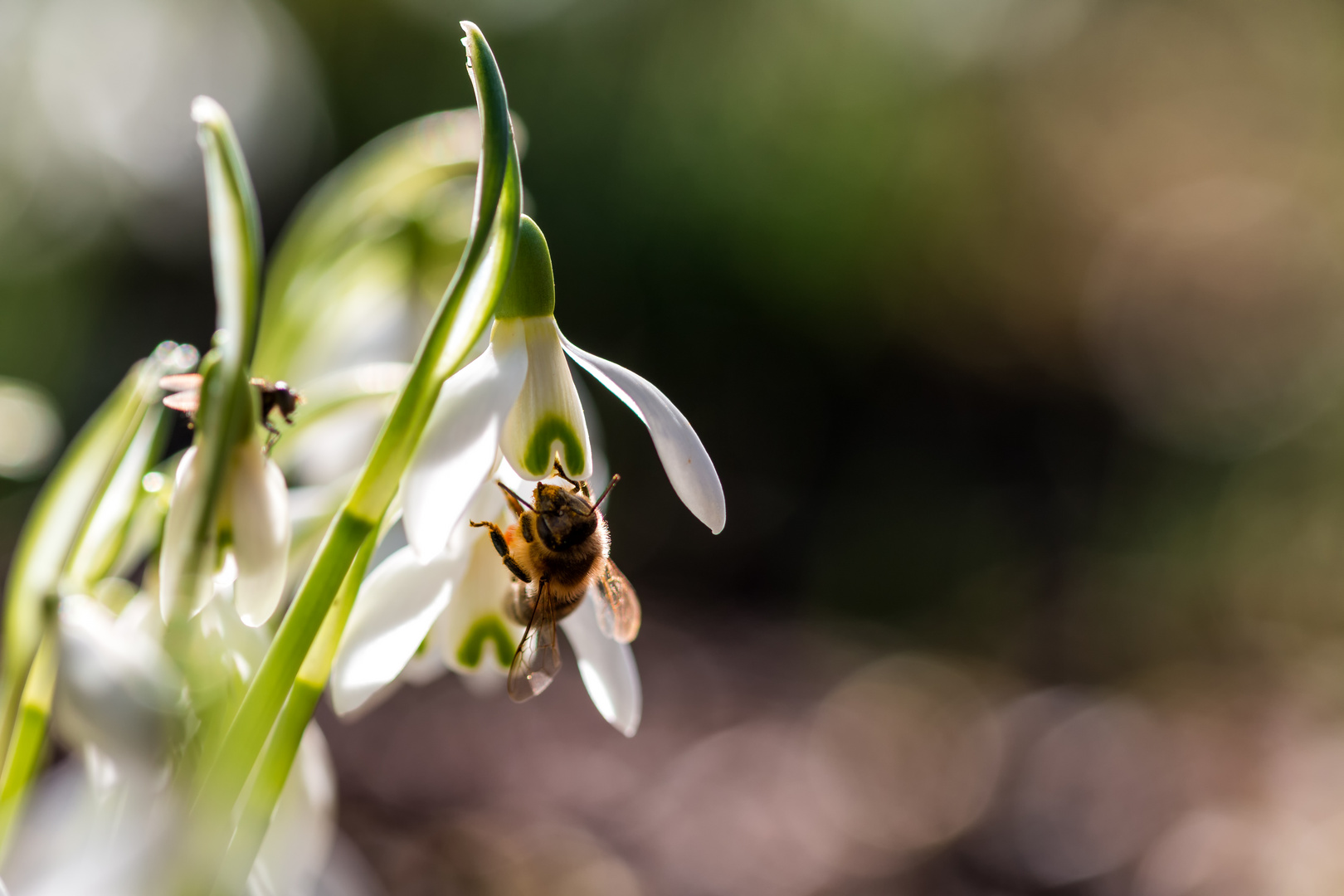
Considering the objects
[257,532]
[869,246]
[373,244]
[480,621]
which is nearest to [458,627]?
[480,621]

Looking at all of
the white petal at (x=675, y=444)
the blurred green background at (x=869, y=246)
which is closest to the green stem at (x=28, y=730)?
the white petal at (x=675, y=444)

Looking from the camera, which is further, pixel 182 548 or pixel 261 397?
pixel 261 397

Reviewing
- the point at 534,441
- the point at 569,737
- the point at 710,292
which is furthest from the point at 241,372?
the point at 710,292

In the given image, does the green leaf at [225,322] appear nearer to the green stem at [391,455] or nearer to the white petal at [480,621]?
the green stem at [391,455]

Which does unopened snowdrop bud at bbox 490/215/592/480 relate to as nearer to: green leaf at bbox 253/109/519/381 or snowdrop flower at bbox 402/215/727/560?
snowdrop flower at bbox 402/215/727/560

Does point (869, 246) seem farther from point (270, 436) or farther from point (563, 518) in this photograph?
point (270, 436)

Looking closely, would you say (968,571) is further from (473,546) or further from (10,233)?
(10,233)
